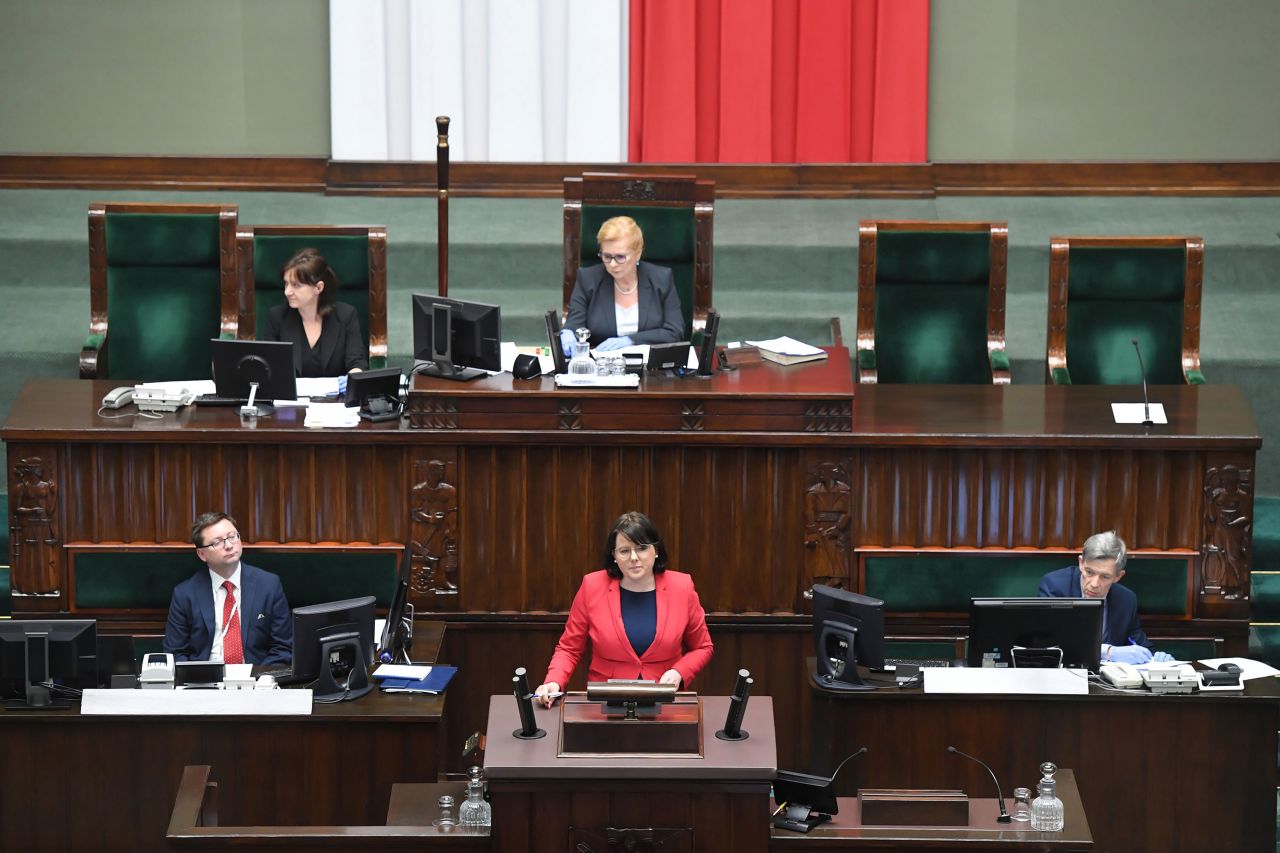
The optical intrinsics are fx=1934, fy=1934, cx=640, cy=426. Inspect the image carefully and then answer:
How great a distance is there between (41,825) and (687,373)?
2290 millimetres

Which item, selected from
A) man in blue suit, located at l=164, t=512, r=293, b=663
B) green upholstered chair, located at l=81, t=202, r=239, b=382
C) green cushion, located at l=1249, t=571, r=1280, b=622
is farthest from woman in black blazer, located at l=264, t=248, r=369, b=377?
green cushion, located at l=1249, t=571, r=1280, b=622

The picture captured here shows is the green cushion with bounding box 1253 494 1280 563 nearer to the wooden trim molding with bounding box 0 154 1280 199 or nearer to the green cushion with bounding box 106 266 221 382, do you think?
the wooden trim molding with bounding box 0 154 1280 199

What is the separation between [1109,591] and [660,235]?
230 cm

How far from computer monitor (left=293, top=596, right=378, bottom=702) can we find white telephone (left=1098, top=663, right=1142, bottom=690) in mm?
1906

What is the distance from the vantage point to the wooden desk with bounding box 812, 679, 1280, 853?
16.2ft

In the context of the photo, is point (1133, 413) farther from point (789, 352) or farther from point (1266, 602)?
point (789, 352)

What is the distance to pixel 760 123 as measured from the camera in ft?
28.0

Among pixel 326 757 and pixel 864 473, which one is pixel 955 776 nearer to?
pixel 864 473

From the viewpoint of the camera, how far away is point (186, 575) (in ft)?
18.8

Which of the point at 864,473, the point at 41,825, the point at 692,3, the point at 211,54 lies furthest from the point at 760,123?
the point at 41,825

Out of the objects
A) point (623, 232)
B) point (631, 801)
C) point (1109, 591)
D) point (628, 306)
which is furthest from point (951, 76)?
point (631, 801)

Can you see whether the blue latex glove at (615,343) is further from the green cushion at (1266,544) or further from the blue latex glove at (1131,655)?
the green cushion at (1266,544)

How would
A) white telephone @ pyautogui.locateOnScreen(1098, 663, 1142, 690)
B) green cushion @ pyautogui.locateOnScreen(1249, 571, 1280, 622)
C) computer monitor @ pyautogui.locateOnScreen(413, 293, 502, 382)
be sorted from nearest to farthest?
white telephone @ pyautogui.locateOnScreen(1098, 663, 1142, 690), computer monitor @ pyautogui.locateOnScreen(413, 293, 502, 382), green cushion @ pyautogui.locateOnScreen(1249, 571, 1280, 622)

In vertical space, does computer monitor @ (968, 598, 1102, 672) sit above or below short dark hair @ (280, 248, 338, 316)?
below
